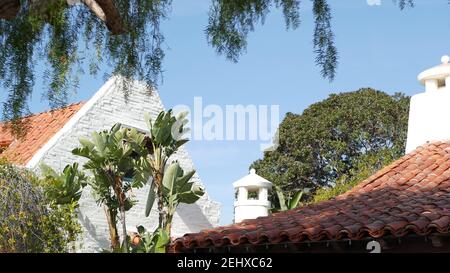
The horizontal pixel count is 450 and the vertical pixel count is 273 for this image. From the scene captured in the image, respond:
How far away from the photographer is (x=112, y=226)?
15742mm

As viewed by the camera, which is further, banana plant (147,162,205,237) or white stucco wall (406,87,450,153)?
banana plant (147,162,205,237)

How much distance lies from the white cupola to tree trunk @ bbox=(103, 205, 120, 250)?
238 centimetres

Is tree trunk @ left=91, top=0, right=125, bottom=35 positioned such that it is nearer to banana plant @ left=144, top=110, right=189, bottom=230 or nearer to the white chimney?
the white chimney

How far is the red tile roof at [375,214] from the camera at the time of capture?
29.2 ft

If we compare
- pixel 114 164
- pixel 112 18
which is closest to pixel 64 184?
pixel 114 164

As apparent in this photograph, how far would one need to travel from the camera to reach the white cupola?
15.1 m

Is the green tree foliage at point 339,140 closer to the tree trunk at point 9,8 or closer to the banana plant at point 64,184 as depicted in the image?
the banana plant at point 64,184

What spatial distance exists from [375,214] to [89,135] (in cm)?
888

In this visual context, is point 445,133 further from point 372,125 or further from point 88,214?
point 372,125

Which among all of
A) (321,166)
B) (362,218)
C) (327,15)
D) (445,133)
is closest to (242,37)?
(327,15)

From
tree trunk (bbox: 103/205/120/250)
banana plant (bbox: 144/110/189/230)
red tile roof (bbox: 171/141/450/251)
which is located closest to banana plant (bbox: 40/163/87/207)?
tree trunk (bbox: 103/205/120/250)
